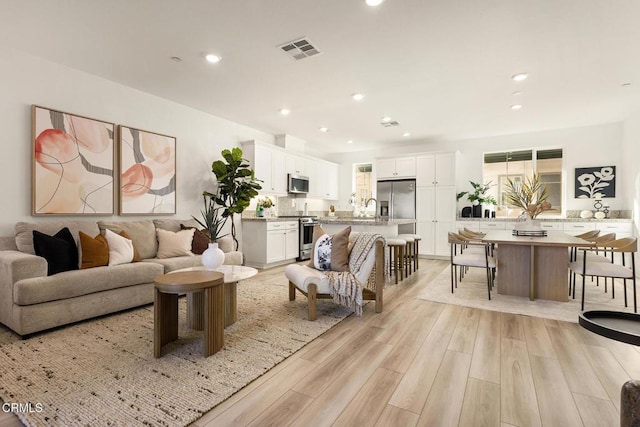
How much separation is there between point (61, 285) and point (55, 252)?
0.39 metres

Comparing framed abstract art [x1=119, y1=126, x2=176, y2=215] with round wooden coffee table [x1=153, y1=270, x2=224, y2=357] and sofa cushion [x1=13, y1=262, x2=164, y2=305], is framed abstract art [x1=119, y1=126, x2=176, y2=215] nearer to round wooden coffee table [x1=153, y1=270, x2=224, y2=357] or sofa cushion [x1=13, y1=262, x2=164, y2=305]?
sofa cushion [x1=13, y1=262, x2=164, y2=305]

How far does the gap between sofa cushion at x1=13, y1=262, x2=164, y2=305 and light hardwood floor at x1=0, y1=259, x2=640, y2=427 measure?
121cm

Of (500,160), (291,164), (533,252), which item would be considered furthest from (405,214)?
(533,252)

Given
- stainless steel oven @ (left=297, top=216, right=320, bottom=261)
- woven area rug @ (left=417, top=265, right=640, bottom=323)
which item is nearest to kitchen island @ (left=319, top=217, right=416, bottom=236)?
woven area rug @ (left=417, top=265, right=640, bottom=323)

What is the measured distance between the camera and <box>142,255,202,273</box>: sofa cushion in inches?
139

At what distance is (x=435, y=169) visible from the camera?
6.77 m

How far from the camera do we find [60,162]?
3396 millimetres

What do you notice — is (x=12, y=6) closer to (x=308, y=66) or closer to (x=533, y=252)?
(x=308, y=66)

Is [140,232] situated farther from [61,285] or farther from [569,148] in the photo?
[569,148]

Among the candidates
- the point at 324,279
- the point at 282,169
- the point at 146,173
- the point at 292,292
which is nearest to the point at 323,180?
the point at 282,169

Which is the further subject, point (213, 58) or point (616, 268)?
point (213, 58)

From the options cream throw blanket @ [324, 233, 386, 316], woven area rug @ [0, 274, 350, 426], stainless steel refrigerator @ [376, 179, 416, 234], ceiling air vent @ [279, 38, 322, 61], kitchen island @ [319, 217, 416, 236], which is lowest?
woven area rug @ [0, 274, 350, 426]

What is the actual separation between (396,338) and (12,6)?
409 centimetres

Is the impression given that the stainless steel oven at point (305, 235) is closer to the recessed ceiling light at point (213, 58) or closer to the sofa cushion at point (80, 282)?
the sofa cushion at point (80, 282)
